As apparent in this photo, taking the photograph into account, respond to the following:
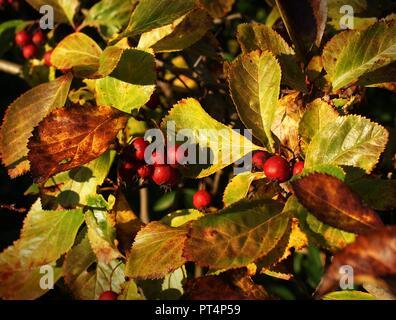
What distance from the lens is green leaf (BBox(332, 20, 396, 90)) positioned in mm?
969

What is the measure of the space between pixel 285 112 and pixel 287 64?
0.10 m

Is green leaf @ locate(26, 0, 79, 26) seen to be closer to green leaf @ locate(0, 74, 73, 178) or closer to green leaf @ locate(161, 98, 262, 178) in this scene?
green leaf @ locate(0, 74, 73, 178)

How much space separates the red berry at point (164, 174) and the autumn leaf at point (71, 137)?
0.14 metres

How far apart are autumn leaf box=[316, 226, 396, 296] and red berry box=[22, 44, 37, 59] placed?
1.44 m

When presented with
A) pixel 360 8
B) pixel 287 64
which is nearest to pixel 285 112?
pixel 287 64

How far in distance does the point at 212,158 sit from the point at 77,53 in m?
0.47

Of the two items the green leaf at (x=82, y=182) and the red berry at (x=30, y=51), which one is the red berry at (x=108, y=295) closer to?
the green leaf at (x=82, y=182)

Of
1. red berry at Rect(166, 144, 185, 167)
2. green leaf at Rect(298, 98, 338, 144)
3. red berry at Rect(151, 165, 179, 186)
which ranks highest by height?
green leaf at Rect(298, 98, 338, 144)

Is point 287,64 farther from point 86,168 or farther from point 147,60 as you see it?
point 86,168

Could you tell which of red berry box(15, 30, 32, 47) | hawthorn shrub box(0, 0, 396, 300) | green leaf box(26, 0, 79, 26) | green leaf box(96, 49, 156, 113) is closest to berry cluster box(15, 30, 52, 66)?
red berry box(15, 30, 32, 47)

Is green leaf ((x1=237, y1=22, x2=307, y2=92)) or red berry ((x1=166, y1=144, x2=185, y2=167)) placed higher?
green leaf ((x1=237, y1=22, x2=307, y2=92))

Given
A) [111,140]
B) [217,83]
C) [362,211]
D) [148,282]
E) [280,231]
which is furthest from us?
[217,83]

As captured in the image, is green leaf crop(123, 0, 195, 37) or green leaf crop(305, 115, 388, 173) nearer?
green leaf crop(305, 115, 388, 173)

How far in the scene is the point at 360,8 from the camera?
128 cm
